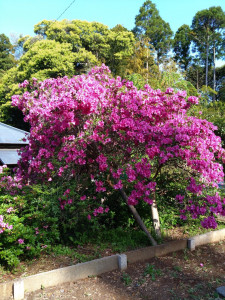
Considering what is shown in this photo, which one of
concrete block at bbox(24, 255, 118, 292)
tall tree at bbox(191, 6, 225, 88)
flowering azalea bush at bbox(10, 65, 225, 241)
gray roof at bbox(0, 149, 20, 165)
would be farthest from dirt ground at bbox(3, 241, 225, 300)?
tall tree at bbox(191, 6, 225, 88)

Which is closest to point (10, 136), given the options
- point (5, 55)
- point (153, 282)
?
point (153, 282)

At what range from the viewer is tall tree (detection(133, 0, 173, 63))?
26.9 meters

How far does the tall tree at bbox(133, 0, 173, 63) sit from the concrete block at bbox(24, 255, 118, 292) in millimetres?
26461

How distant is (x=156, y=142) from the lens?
3.12 meters

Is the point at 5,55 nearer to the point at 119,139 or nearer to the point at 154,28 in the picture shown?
the point at 154,28

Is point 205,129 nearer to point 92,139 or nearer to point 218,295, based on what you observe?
point 92,139

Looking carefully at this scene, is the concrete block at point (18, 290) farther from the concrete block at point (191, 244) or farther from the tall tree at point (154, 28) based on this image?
the tall tree at point (154, 28)

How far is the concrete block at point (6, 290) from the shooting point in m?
2.47

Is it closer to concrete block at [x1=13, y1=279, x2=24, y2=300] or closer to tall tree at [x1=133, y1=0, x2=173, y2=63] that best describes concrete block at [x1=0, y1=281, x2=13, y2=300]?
concrete block at [x1=13, y1=279, x2=24, y2=300]

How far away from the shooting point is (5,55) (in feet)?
96.1

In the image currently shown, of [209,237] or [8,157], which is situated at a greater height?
[8,157]

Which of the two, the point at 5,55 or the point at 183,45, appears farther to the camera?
the point at 5,55

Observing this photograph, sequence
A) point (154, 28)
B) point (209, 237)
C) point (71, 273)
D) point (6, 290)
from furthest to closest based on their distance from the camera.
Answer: point (154, 28), point (209, 237), point (71, 273), point (6, 290)

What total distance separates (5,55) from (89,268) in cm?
3079
